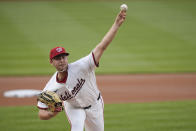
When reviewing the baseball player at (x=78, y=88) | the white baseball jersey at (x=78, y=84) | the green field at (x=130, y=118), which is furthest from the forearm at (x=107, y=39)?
the green field at (x=130, y=118)

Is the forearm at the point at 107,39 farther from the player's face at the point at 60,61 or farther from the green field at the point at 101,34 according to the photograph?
the green field at the point at 101,34

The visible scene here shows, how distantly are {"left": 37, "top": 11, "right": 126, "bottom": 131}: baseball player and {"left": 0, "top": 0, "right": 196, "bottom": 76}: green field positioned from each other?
6132 mm

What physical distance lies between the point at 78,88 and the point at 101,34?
10452 millimetres

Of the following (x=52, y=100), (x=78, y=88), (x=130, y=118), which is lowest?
(x=130, y=118)

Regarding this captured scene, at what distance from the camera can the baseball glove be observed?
441 centimetres

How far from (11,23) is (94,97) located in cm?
1241

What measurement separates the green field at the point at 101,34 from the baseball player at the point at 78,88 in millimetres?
6132

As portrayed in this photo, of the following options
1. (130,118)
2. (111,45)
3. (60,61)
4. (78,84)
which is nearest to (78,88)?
(78,84)

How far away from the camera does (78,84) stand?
4797mm

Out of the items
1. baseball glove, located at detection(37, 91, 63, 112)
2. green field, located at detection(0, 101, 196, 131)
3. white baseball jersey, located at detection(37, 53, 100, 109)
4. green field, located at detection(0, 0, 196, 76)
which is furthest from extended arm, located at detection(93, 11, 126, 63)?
green field, located at detection(0, 0, 196, 76)

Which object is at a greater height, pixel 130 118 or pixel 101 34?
pixel 101 34

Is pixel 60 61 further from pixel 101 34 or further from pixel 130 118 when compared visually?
pixel 101 34

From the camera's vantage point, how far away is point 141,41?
14.2 meters

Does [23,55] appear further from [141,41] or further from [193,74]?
[193,74]
